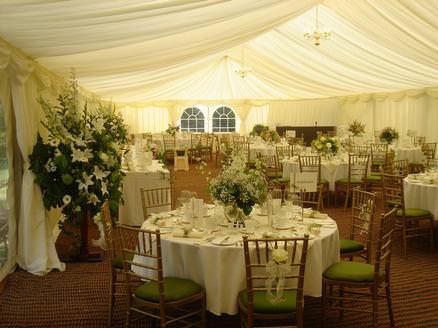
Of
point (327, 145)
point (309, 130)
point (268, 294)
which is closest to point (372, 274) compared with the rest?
point (268, 294)

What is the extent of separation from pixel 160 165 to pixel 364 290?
4.75m

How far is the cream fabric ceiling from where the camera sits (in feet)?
13.3

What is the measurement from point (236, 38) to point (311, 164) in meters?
3.15

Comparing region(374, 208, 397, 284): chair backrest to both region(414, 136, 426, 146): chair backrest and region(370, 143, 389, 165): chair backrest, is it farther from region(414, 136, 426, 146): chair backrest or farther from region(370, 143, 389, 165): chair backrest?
region(414, 136, 426, 146): chair backrest

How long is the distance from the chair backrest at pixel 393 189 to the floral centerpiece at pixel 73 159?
3.74 meters

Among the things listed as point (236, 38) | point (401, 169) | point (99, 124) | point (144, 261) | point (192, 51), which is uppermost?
point (236, 38)

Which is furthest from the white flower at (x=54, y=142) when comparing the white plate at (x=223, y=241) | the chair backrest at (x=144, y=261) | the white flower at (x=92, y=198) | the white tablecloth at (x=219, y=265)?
the white plate at (x=223, y=241)

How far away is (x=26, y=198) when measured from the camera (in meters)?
5.45

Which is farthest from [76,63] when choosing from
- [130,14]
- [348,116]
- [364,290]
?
[348,116]

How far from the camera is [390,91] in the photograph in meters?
16.0

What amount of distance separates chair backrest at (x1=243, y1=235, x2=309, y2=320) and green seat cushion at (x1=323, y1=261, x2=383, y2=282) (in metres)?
0.43

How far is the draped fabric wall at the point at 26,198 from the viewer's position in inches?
209

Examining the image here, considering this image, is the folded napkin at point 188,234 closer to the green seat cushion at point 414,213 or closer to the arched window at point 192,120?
the green seat cushion at point 414,213

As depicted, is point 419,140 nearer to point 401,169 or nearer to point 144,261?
point 401,169
